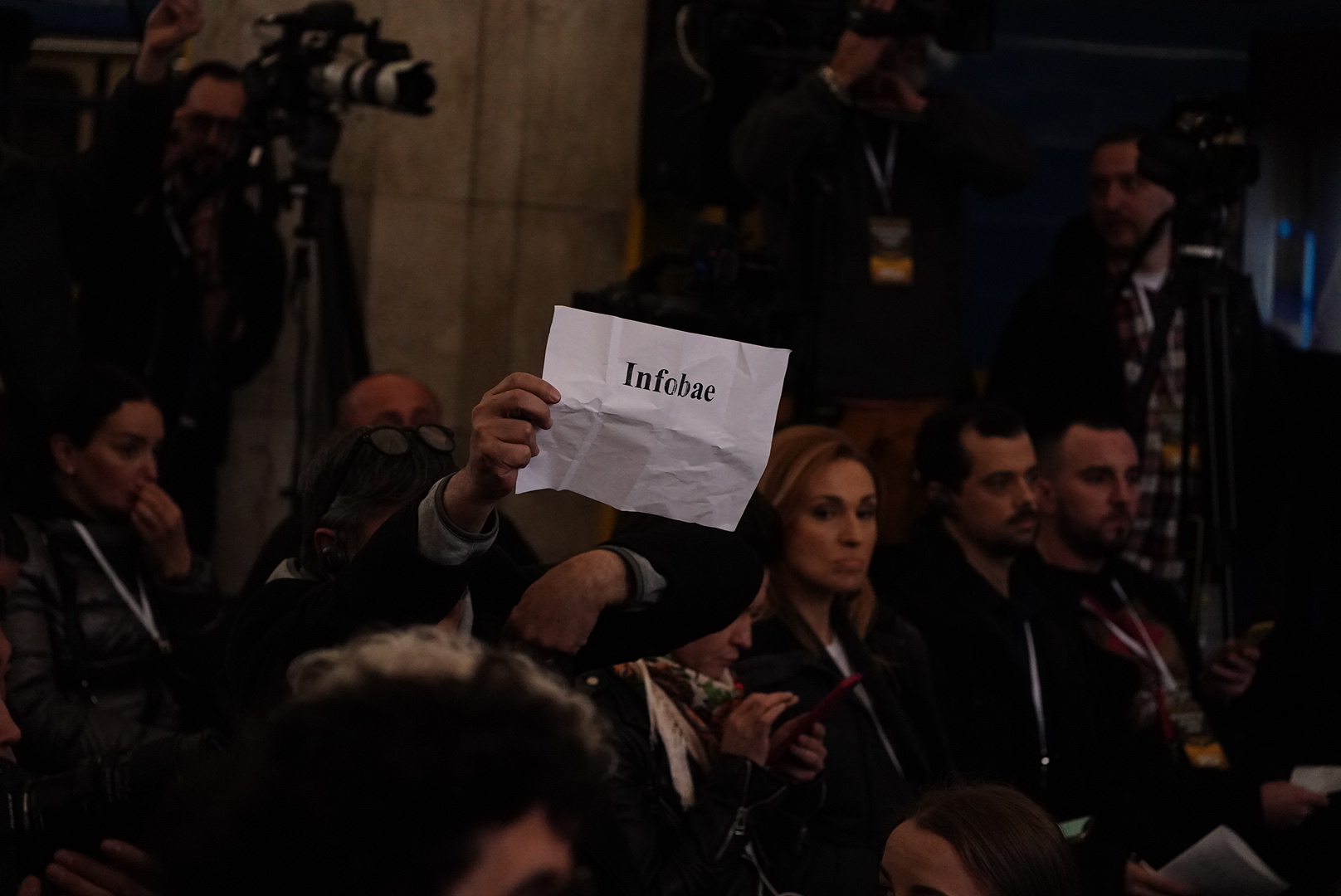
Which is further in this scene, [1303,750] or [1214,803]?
[1303,750]

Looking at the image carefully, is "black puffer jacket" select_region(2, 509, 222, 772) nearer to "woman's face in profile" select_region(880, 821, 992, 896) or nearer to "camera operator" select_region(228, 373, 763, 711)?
"camera operator" select_region(228, 373, 763, 711)

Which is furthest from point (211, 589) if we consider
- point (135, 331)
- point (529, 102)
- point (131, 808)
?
point (529, 102)

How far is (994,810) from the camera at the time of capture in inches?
103

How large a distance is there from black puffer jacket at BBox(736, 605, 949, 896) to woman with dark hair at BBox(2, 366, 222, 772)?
1.32m

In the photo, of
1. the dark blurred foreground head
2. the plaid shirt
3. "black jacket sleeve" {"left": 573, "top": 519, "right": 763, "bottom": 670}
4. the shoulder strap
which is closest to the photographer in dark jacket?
the plaid shirt

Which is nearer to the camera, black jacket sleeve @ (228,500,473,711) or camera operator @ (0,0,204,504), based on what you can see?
black jacket sleeve @ (228,500,473,711)

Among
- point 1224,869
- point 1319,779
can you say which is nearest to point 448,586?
point 1224,869

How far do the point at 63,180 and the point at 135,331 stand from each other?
0.61 m

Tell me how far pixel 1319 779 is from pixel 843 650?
1331 mm

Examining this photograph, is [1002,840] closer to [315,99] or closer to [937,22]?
[937,22]

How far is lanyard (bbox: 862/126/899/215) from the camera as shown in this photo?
5.13 meters

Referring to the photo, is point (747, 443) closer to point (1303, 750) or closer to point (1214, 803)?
point (1214, 803)

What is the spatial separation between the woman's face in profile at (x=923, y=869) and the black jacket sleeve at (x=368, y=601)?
0.78 metres

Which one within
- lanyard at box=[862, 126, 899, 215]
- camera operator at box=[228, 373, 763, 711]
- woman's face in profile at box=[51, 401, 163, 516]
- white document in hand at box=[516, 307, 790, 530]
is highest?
lanyard at box=[862, 126, 899, 215]
